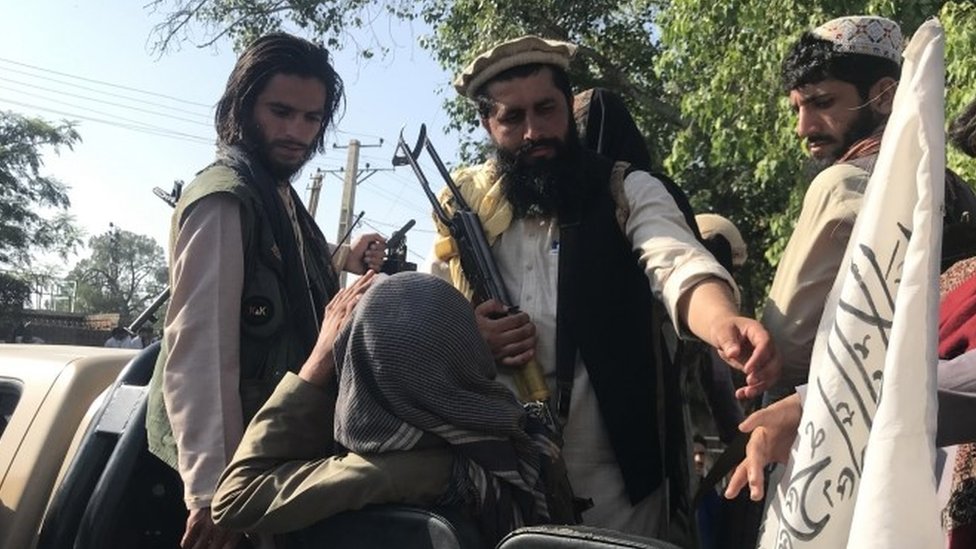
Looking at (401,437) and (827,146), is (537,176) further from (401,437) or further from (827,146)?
(401,437)

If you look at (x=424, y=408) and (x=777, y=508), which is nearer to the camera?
(x=777, y=508)

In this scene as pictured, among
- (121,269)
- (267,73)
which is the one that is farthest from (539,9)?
(121,269)

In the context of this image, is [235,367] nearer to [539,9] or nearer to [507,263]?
[507,263]

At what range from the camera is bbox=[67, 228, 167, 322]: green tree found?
75.4m

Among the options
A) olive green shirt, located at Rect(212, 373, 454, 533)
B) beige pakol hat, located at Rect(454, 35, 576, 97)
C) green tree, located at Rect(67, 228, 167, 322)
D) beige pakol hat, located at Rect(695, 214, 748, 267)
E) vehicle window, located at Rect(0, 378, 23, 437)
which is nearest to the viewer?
olive green shirt, located at Rect(212, 373, 454, 533)

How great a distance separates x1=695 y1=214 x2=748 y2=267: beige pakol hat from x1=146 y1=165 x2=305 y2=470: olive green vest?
192 centimetres

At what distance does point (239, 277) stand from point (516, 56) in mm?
788

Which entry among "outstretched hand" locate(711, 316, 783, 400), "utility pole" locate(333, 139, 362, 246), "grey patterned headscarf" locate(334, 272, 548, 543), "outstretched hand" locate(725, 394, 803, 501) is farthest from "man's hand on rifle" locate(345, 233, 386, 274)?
"utility pole" locate(333, 139, 362, 246)

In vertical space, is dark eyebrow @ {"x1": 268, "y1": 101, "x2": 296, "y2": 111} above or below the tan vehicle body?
above

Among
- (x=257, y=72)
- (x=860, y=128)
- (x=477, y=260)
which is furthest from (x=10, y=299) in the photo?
(x=860, y=128)

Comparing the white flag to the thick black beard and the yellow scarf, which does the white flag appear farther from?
the yellow scarf

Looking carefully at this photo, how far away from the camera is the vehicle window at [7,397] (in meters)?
2.82

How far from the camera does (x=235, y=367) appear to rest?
7.45 feet

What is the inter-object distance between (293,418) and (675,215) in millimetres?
874
